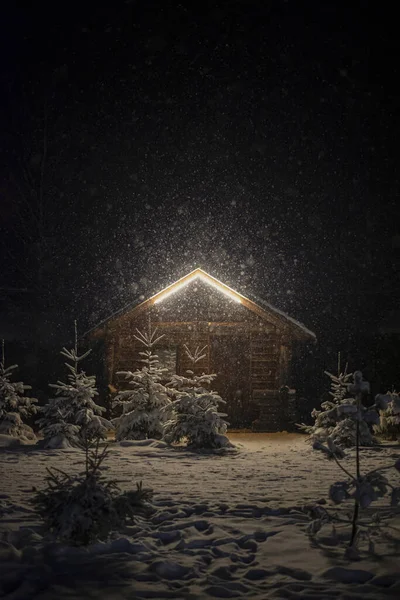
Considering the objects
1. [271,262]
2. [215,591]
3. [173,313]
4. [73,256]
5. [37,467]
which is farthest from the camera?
[271,262]

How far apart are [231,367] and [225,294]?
2.42m

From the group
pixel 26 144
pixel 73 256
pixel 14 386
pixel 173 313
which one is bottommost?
pixel 14 386

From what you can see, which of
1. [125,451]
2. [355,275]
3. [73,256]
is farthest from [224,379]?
[355,275]

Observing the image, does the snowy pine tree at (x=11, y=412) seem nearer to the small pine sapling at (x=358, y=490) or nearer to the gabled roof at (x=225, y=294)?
the gabled roof at (x=225, y=294)

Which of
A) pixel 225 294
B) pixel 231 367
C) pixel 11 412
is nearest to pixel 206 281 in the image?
pixel 225 294

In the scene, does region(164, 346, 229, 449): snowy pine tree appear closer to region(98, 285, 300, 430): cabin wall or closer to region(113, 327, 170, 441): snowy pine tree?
region(113, 327, 170, 441): snowy pine tree

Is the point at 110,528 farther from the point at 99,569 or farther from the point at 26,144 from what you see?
the point at 26,144

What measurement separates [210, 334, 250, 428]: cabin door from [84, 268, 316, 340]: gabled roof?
123 centimetres

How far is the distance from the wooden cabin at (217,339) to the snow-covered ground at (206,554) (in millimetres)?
9487

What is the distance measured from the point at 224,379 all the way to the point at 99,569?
1398 centimetres

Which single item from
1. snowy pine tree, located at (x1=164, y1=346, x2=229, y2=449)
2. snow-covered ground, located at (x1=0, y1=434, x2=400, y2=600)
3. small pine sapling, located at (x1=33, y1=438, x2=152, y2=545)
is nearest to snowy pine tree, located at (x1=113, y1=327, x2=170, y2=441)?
snowy pine tree, located at (x1=164, y1=346, x2=229, y2=449)

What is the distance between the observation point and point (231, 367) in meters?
18.8

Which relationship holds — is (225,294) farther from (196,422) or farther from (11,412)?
(11,412)

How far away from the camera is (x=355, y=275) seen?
40.7 meters
